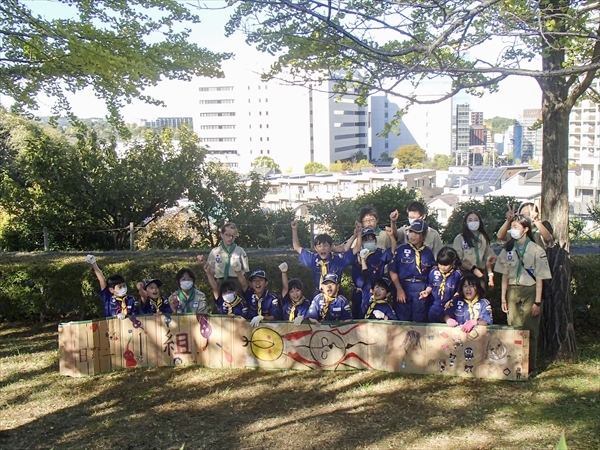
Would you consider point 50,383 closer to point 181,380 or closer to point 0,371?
point 0,371

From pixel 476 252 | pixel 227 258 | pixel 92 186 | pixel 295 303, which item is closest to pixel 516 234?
pixel 476 252

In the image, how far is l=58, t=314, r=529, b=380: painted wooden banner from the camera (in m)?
6.73

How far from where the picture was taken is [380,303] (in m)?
7.18

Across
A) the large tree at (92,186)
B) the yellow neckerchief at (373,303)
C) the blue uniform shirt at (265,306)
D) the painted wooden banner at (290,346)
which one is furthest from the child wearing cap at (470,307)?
the large tree at (92,186)

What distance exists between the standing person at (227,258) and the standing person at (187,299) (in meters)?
0.40

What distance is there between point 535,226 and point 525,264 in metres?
0.55

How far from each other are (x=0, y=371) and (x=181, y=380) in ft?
8.48

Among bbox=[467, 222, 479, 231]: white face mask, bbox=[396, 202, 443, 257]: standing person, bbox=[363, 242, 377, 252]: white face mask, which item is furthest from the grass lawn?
bbox=[467, 222, 479, 231]: white face mask

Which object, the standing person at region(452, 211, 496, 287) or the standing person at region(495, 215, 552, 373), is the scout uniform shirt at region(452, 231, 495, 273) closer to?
the standing person at region(452, 211, 496, 287)

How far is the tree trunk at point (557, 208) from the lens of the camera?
283 inches

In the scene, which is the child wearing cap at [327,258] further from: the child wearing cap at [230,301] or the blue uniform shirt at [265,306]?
the child wearing cap at [230,301]

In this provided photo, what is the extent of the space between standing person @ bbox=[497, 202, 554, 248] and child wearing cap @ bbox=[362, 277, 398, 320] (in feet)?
5.26

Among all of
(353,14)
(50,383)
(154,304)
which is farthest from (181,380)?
(353,14)

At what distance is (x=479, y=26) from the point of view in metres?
7.30
